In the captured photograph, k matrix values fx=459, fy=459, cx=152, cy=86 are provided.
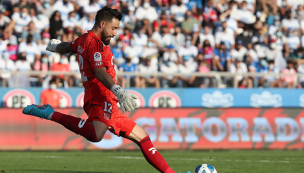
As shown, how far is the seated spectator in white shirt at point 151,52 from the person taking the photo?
17.1 metres

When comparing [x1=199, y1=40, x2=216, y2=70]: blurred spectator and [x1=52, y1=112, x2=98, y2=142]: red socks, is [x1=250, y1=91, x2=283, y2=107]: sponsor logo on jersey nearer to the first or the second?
[x1=199, y1=40, x2=216, y2=70]: blurred spectator

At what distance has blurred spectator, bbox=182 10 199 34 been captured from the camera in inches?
754

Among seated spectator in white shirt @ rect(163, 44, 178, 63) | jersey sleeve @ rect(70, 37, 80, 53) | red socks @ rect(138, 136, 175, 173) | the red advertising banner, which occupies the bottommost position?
the red advertising banner

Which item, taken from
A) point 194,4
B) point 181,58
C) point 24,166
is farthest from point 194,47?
point 24,166

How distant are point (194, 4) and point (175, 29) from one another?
8.30 ft

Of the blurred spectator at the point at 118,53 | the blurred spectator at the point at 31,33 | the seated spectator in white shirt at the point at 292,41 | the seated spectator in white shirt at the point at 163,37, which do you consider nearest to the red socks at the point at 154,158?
the blurred spectator at the point at 118,53

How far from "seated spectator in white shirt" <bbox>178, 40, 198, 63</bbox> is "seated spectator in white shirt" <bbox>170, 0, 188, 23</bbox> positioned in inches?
81.4

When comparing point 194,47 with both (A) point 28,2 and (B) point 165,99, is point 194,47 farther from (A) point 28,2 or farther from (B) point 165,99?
(A) point 28,2

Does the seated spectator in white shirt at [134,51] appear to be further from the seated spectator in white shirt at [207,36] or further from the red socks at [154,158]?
the red socks at [154,158]

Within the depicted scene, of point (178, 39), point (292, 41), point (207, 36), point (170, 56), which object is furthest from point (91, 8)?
point (292, 41)

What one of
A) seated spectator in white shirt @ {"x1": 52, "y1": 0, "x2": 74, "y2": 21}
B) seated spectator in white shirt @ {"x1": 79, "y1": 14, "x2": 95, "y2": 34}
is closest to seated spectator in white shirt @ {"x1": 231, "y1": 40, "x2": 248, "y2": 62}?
seated spectator in white shirt @ {"x1": 79, "y1": 14, "x2": 95, "y2": 34}

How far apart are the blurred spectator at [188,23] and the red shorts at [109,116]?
44.5ft

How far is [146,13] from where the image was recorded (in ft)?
63.8

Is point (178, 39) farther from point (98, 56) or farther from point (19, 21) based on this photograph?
point (98, 56)
